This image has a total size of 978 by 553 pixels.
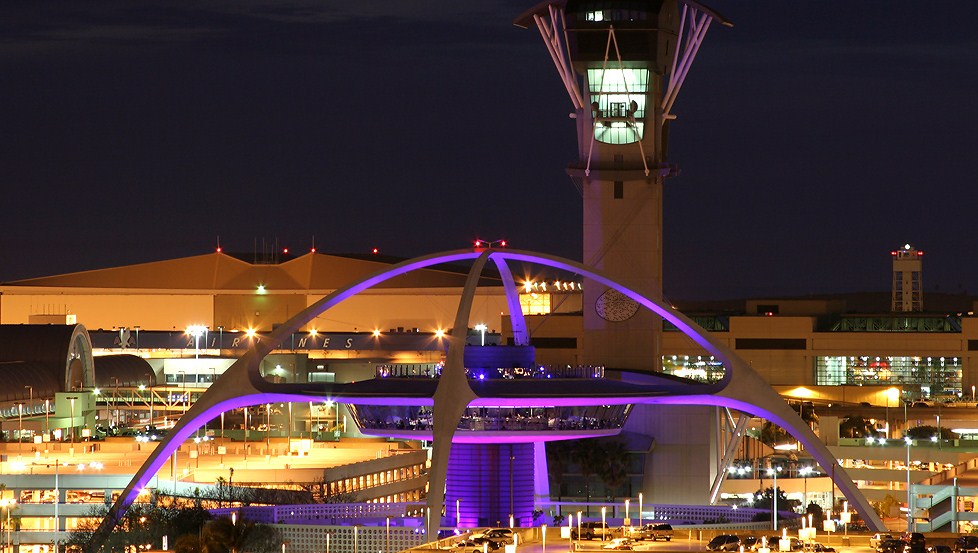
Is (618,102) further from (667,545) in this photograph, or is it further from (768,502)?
(667,545)

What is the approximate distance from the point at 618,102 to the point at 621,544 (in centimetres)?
5561

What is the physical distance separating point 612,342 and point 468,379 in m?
32.0

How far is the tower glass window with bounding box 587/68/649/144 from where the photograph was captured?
376 ft

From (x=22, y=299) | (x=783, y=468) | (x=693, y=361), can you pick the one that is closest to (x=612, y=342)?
(x=783, y=468)

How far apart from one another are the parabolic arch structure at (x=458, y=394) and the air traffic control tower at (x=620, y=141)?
84.0 feet

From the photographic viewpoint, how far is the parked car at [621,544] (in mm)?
61656

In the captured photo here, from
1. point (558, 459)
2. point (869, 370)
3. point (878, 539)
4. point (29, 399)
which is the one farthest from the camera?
point (869, 370)

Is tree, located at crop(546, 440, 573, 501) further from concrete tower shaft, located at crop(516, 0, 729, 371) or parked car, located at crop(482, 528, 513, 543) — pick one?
parked car, located at crop(482, 528, 513, 543)

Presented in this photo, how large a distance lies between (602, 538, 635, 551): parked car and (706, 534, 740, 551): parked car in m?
2.37

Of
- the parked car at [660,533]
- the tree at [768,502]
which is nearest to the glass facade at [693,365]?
the tree at [768,502]

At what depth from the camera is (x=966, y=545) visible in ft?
206

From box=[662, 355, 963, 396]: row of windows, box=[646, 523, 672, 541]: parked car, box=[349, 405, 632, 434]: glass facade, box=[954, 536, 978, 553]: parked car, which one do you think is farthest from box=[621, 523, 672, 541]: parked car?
box=[662, 355, 963, 396]: row of windows

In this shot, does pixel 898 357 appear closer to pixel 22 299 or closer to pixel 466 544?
pixel 22 299

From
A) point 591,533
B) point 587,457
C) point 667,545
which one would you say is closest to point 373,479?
point 587,457
